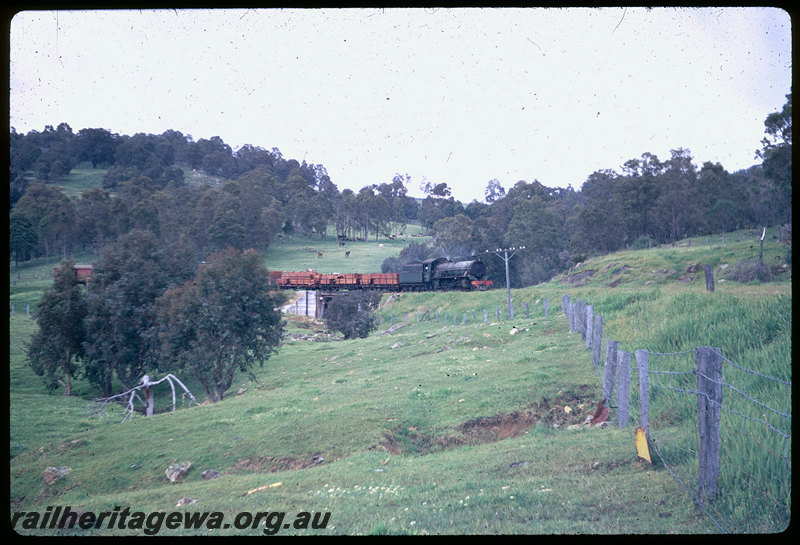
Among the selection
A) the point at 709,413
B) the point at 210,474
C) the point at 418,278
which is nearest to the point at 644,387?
the point at 709,413

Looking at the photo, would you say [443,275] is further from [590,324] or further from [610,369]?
[610,369]

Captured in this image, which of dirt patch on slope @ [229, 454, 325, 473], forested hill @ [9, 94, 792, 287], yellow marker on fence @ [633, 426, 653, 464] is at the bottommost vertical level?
dirt patch on slope @ [229, 454, 325, 473]

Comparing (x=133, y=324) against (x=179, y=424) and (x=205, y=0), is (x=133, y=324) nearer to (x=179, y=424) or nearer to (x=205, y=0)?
(x=179, y=424)

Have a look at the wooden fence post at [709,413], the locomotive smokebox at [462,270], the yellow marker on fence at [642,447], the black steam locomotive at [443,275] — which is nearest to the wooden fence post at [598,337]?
the yellow marker on fence at [642,447]

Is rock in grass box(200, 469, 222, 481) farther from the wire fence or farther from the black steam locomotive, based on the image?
the black steam locomotive

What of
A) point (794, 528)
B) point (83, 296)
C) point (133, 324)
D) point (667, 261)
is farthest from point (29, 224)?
point (667, 261)

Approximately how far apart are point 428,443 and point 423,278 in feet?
115

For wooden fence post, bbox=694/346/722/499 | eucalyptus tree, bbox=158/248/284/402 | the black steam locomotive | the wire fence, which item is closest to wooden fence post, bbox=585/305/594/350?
the wire fence

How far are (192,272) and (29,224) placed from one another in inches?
254

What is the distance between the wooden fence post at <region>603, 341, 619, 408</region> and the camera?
819 centimetres

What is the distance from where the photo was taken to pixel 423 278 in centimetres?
4469

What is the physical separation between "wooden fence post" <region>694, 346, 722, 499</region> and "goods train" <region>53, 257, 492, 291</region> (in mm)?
36346

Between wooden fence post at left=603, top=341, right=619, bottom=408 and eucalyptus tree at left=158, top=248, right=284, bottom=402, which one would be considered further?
eucalyptus tree at left=158, top=248, right=284, bottom=402

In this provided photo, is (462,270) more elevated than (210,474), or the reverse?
(462,270)
